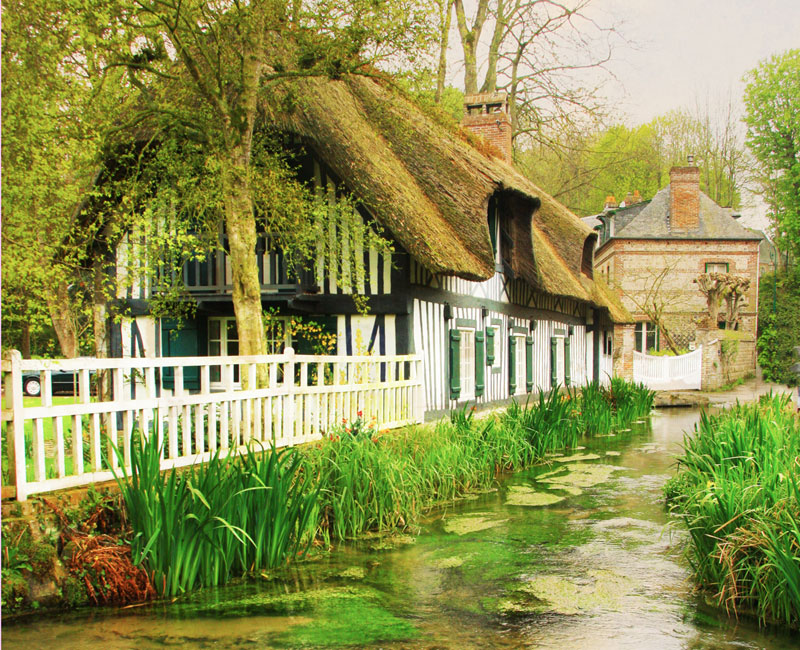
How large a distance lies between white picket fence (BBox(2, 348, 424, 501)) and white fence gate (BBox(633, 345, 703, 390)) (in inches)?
589

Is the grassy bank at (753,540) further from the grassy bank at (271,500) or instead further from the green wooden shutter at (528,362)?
the green wooden shutter at (528,362)

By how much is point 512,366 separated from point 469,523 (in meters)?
8.09

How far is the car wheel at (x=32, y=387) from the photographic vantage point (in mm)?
17656

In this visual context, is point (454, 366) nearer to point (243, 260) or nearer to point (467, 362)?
point (467, 362)

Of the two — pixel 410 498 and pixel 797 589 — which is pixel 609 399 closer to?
pixel 410 498

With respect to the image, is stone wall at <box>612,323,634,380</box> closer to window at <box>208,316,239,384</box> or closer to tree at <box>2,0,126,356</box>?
window at <box>208,316,239,384</box>

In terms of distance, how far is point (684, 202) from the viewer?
96.0 ft

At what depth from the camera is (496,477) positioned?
29.6 ft

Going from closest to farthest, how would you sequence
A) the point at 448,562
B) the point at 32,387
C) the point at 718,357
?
the point at 448,562 → the point at 32,387 → the point at 718,357

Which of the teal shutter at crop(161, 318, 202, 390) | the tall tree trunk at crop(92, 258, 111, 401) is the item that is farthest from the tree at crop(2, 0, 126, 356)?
the teal shutter at crop(161, 318, 202, 390)

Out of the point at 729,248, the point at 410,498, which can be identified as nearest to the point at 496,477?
the point at 410,498

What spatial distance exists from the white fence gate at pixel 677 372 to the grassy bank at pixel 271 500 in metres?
15.6

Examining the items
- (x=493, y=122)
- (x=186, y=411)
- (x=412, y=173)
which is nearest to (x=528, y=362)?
(x=493, y=122)

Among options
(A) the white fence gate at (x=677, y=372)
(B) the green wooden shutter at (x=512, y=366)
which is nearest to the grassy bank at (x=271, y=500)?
(B) the green wooden shutter at (x=512, y=366)
